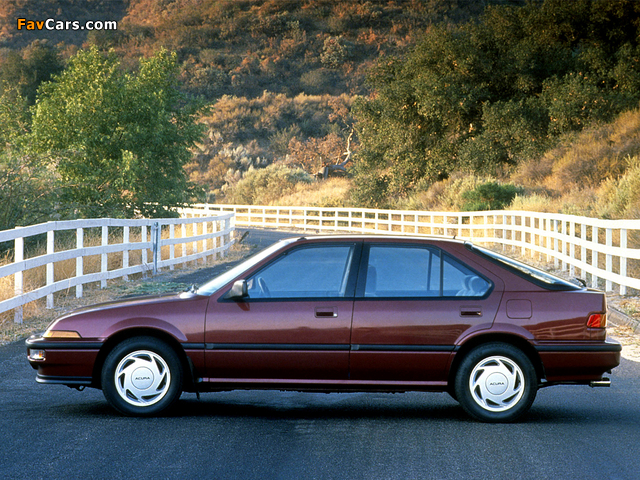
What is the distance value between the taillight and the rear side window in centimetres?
82

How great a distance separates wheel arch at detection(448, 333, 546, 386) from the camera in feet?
22.9

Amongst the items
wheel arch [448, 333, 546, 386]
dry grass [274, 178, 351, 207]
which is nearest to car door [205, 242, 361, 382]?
wheel arch [448, 333, 546, 386]

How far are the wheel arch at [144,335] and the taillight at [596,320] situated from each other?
310 centimetres

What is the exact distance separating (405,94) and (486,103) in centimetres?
495

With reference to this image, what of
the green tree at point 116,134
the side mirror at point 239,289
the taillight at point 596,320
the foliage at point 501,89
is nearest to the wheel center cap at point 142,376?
the side mirror at point 239,289

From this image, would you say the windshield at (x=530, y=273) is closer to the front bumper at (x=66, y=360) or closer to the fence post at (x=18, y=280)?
the front bumper at (x=66, y=360)

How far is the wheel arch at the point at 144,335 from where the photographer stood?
702 centimetres

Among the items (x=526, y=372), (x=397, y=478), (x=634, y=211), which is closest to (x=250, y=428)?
(x=397, y=478)

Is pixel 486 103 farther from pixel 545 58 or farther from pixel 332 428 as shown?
pixel 332 428

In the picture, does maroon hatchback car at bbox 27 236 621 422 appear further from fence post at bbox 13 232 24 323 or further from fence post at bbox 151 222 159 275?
fence post at bbox 151 222 159 275

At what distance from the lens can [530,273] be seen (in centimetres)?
718

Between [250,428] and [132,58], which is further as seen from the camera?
[132,58]

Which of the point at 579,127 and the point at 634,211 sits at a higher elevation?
the point at 579,127

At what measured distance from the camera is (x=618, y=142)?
3447cm
